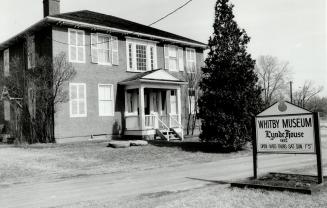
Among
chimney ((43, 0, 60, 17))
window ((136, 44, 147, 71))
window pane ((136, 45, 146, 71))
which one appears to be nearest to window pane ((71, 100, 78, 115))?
window ((136, 44, 147, 71))

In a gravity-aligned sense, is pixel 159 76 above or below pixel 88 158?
above

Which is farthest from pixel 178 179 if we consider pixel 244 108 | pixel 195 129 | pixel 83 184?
pixel 195 129

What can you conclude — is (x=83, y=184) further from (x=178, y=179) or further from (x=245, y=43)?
(x=245, y=43)

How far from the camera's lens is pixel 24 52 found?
25.3 metres

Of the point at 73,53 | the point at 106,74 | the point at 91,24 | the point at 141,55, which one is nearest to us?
the point at 73,53

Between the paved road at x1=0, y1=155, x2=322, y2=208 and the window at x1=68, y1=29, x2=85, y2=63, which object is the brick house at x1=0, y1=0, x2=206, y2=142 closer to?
the window at x1=68, y1=29, x2=85, y2=63

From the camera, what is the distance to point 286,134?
940 centimetres

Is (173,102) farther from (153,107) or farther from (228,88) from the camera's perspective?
(228,88)

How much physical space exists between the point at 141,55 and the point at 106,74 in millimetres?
3490

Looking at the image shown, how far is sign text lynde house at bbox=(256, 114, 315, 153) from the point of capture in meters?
9.02

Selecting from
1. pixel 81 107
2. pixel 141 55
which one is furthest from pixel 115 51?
pixel 81 107

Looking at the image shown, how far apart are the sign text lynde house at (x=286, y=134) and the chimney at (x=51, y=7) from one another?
1794 cm

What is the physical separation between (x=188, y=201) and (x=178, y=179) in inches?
148

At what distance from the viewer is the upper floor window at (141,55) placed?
2605 cm
